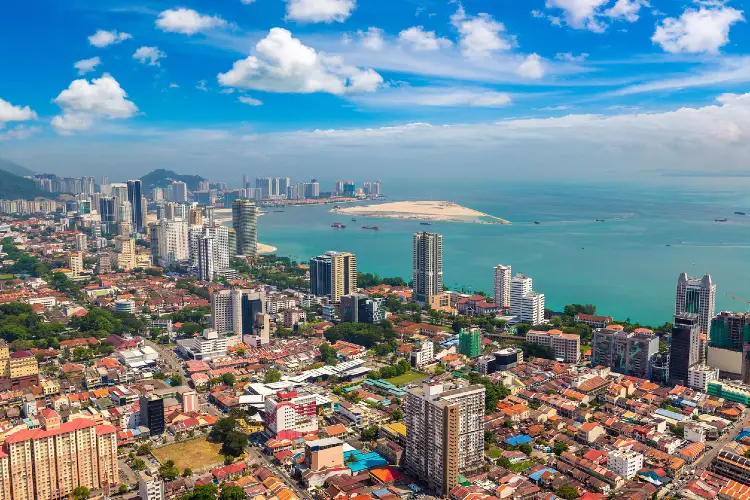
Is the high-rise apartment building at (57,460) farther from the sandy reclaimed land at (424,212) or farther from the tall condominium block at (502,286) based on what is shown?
the sandy reclaimed land at (424,212)

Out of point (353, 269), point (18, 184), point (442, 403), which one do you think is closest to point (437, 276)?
point (353, 269)

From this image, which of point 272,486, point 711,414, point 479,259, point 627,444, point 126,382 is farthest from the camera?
point 479,259

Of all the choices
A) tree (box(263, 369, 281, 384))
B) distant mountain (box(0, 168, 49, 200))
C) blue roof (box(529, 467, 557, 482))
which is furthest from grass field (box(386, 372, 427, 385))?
distant mountain (box(0, 168, 49, 200))

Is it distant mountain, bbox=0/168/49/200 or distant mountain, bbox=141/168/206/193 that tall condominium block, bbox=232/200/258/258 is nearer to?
distant mountain, bbox=0/168/49/200

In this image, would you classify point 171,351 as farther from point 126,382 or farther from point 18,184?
point 18,184

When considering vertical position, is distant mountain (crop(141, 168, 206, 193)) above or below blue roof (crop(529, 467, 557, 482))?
above

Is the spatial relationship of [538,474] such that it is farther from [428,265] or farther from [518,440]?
[428,265]
